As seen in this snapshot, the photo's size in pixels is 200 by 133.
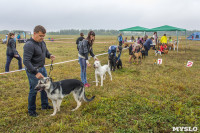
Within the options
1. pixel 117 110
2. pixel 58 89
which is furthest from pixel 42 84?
pixel 117 110

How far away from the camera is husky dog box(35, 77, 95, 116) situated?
3500 mm

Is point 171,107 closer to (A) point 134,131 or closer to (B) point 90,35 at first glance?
(A) point 134,131

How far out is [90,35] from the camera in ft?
17.2

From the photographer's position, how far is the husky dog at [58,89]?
138 inches

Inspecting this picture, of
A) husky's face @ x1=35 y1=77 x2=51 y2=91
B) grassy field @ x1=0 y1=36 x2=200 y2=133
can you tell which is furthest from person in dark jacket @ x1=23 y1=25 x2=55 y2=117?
grassy field @ x1=0 y1=36 x2=200 y2=133

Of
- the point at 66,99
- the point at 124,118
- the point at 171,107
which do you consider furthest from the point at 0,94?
the point at 171,107

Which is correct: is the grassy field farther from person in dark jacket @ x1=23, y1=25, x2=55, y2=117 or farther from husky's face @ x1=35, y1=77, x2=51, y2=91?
husky's face @ x1=35, y1=77, x2=51, y2=91

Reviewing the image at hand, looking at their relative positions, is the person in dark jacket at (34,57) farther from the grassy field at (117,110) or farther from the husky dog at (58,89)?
the grassy field at (117,110)

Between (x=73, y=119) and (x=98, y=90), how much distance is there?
219 centimetres

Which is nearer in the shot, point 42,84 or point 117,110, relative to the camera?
point 42,84

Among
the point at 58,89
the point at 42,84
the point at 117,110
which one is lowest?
the point at 117,110

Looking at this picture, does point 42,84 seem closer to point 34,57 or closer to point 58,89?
point 58,89

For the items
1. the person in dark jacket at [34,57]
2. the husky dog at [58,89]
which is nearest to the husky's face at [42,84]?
the husky dog at [58,89]

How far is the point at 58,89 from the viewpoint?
379 cm
